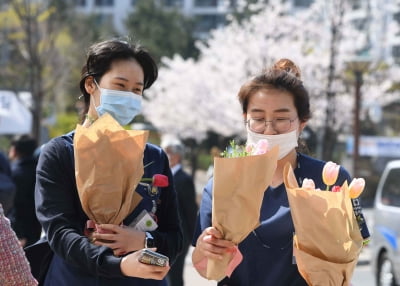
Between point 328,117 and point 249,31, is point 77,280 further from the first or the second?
point 249,31

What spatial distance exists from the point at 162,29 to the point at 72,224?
44624 mm

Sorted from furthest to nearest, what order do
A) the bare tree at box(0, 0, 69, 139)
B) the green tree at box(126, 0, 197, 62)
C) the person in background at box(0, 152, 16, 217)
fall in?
1. the green tree at box(126, 0, 197, 62)
2. the bare tree at box(0, 0, 69, 139)
3. the person in background at box(0, 152, 16, 217)

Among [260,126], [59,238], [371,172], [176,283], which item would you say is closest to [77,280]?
[59,238]

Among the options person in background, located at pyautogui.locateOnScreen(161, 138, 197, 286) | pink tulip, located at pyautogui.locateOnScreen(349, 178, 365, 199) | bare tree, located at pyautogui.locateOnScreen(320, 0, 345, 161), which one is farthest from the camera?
bare tree, located at pyautogui.locateOnScreen(320, 0, 345, 161)

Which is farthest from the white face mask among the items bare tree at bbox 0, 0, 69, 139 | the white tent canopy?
bare tree at bbox 0, 0, 69, 139

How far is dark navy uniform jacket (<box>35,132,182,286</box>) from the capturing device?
2604 millimetres

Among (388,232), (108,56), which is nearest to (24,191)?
(388,232)

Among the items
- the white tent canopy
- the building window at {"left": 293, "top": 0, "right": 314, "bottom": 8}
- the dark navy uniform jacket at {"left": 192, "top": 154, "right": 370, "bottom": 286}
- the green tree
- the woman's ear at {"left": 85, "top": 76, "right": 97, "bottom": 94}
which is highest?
the woman's ear at {"left": 85, "top": 76, "right": 97, "bottom": 94}

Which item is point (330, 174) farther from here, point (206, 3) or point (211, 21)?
point (206, 3)

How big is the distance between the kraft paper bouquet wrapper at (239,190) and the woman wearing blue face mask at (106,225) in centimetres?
25

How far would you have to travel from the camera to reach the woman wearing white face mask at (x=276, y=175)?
283cm

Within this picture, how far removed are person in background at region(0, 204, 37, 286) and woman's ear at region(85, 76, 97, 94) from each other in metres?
1.02

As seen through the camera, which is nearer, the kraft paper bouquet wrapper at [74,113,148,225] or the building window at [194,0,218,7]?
the kraft paper bouquet wrapper at [74,113,148,225]

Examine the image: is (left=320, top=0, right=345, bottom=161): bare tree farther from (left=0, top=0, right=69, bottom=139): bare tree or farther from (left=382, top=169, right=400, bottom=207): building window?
(left=382, top=169, right=400, bottom=207): building window
